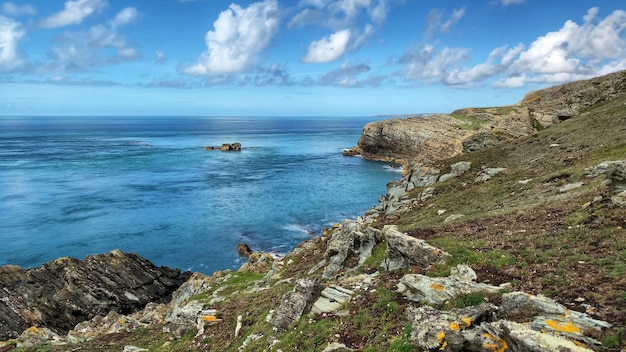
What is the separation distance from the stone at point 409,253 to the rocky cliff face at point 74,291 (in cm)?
3078

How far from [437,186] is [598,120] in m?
18.2

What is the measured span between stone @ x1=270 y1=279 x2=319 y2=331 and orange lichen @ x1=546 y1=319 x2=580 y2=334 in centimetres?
1053

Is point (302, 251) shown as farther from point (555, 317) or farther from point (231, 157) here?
point (231, 157)

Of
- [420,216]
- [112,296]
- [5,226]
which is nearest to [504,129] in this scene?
[420,216]

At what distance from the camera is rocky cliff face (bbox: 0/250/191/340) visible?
→ 3584 centimetres

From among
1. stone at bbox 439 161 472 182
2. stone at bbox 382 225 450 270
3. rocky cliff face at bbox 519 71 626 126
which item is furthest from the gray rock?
rocky cliff face at bbox 519 71 626 126

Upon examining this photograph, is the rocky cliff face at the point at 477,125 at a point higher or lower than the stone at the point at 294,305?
higher

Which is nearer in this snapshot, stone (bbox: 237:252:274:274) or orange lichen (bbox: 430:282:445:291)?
orange lichen (bbox: 430:282:445:291)

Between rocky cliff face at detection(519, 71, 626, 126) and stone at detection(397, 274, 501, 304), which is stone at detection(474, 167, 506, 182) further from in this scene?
rocky cliff face at detection(519, 71, 626, 126)

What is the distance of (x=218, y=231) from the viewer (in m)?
63.2

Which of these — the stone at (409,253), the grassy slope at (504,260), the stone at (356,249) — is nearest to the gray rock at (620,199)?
the grassy slope at (504,260)

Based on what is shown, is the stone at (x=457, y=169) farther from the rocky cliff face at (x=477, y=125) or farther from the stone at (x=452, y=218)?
the stone at (x=452, y=218)

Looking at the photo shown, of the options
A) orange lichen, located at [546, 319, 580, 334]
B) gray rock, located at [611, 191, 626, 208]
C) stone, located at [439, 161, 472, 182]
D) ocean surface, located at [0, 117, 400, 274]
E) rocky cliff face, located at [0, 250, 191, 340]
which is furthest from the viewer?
ocean surface, located at [0, 117, 400, 274]

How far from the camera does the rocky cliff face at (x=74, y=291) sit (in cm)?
3584
